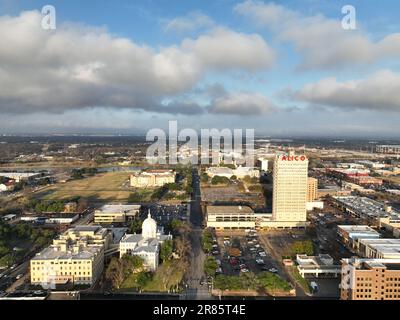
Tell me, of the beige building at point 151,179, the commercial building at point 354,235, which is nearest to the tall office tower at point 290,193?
the commercial building at point 354,235

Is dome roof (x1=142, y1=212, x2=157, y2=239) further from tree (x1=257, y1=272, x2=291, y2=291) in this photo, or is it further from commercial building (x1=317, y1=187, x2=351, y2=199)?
commercial building (x1=317, y1=187, x2=351, y2=199)

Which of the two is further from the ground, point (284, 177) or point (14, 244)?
point (284, 177)

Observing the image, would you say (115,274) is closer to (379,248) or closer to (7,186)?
(379,248)

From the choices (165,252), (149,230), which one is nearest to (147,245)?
(165,252)

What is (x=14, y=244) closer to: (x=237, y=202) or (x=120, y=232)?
(x=120, y=232)

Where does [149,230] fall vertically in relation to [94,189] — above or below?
above
